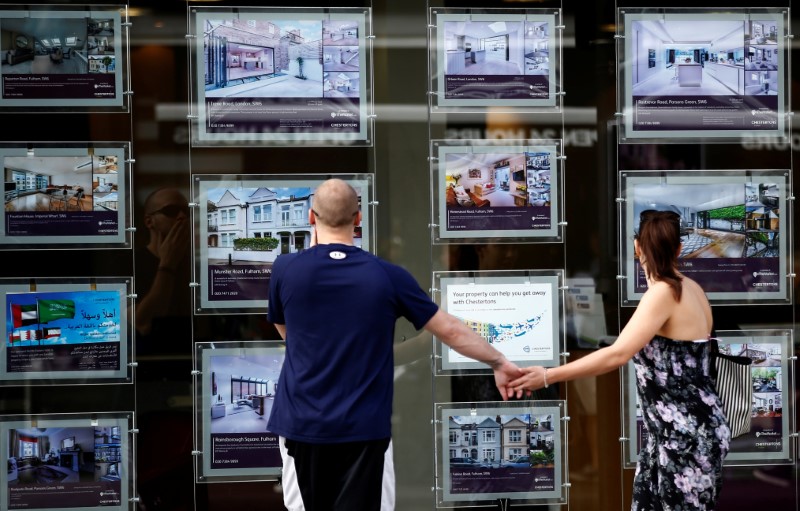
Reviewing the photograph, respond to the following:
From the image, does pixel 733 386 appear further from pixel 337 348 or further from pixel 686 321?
pixel 337 348

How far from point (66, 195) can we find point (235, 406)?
1.54m

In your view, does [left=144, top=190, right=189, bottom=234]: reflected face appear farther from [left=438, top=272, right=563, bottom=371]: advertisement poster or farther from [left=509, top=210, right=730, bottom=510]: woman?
[left=509, top=210, right=730, bottom=510]: woman

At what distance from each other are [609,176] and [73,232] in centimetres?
311

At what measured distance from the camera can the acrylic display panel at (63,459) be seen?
19.6 feet

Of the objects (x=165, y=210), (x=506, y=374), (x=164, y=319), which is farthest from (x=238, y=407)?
(x=506, y=374)

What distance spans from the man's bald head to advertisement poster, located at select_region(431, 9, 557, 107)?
1.64m

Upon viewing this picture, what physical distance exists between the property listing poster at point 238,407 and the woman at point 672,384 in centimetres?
207

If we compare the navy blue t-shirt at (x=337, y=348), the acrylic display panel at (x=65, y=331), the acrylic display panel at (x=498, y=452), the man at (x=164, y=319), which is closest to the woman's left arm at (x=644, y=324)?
the navy blue t-shirt at (x=337, y=348)

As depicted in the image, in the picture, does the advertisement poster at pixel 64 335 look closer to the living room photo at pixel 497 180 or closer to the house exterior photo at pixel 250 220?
the house exterior photo at pixel 250 220

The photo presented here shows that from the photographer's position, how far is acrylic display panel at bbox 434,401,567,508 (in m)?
6.12

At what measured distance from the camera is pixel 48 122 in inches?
236

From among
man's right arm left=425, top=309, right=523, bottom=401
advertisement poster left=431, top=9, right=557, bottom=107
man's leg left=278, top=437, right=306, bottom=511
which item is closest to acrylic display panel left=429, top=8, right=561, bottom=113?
advertisement poster left=431, top=9, right=557, bottom=107

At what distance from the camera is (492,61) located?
6.09 meters

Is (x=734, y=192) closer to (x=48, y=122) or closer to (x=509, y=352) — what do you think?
(x=509, y=352)
